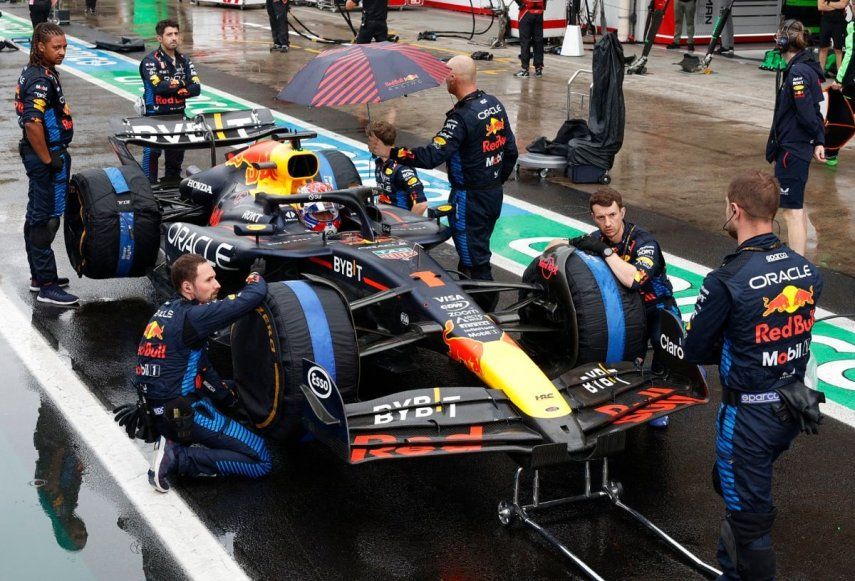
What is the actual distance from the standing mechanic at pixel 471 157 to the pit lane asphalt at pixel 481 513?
4.22ft

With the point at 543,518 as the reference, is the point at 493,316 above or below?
above

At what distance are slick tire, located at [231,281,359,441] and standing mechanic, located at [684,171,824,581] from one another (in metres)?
2.02

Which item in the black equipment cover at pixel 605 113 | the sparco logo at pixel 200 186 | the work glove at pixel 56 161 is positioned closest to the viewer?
the work glove at pixel 56 161

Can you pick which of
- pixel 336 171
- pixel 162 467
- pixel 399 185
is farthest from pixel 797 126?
pixel 162 467

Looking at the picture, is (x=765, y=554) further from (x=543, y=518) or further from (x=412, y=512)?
(x=412, y=512)

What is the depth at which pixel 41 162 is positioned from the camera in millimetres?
8438

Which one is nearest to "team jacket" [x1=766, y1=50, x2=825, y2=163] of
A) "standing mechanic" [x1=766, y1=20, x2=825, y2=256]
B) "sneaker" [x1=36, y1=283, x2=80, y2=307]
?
"standing mechanic" [x1=766, y1=20, x2=825, y2=256]

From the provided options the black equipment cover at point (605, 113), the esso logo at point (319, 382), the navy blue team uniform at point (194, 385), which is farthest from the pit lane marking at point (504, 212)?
the navy blue team uniform at point (194, 385)

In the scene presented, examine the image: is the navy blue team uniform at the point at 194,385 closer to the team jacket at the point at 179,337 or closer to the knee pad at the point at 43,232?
the team jacket at the point at 179,337

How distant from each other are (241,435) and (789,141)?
5.53 m

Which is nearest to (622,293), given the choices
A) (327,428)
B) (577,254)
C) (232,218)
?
(577,254)

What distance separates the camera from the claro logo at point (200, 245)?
23.4 ft

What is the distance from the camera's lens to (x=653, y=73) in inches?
784

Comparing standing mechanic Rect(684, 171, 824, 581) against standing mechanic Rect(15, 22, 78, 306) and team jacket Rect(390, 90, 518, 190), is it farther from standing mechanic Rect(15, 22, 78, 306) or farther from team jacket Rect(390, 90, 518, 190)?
standing mechanic Rect(15, 22, 78, 306)
